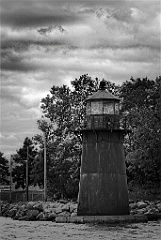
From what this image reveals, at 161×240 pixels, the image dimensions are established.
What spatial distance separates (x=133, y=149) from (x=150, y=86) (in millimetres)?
10479

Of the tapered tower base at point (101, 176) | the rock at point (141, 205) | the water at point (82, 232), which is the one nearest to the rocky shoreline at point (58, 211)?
the rock at point (141, 205)

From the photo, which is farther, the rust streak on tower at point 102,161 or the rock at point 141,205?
the rock at point 141,205

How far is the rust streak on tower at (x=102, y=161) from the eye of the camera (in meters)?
34.4

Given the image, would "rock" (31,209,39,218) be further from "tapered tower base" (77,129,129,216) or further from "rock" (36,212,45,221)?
"tapered tower base" (77,129,129,216)

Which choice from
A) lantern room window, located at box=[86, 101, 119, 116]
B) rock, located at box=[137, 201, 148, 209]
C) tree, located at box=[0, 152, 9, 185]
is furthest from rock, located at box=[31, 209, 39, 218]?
tree, located at box=[0, 152, 9, 185]

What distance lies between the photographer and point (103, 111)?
3428cm

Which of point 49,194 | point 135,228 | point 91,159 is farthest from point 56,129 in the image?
point 135,228

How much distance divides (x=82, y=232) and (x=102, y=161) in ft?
18.8

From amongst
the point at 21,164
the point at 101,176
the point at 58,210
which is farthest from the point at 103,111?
the point at 21,164

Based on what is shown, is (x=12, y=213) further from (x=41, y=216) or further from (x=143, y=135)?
(x=143, y=135)

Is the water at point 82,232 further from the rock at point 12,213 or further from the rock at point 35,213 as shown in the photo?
the rock at point 12,213

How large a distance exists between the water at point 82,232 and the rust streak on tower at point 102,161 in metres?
1.80

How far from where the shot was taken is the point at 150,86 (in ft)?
200

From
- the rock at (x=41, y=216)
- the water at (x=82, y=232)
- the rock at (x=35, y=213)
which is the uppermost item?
the rock at (x=35, y=213)
